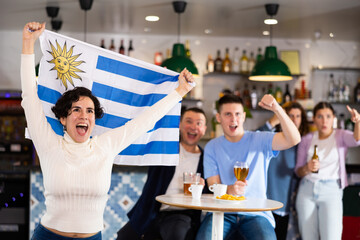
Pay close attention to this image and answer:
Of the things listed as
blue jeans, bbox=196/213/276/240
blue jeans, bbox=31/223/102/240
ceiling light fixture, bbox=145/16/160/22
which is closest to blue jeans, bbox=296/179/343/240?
blue jeans, bbox=196/213/276/240

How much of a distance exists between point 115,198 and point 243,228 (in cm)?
186

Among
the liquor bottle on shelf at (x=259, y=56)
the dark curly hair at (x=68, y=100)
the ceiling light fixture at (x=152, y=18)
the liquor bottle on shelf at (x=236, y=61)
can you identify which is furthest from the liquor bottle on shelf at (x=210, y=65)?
the dark curly hair at (x=68, y=100)

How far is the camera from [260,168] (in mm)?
3590

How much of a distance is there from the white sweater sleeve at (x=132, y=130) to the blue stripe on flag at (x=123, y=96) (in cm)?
49

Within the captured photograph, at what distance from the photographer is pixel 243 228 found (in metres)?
3.47

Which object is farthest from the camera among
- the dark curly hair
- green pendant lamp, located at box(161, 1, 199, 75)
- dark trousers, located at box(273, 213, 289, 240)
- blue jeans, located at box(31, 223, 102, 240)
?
green pendant lamp, located at box(161, 1, 199, 75)

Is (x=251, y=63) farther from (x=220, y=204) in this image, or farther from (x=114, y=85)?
(x=220, y=204)

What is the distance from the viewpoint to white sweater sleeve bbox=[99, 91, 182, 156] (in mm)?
2688

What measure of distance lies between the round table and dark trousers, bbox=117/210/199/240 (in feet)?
1.29

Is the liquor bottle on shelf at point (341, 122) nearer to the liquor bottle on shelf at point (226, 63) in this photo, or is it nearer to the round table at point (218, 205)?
the liquor bottle on shelf at point (226, 63)

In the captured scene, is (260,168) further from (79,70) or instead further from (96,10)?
(96,10)

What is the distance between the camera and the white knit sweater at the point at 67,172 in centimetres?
248

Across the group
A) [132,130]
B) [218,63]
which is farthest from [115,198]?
[218,63]

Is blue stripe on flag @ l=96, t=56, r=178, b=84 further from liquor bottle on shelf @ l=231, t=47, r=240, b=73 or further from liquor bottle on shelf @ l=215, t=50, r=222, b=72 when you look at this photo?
liquor bottle on shelf @ l=231, t=47, r=240, b=73
